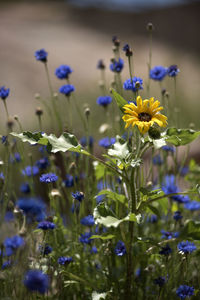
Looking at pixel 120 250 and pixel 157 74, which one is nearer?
pixel 120 250

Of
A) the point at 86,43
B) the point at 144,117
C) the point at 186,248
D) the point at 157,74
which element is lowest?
the point at 186,248

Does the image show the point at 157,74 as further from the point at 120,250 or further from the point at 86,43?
the point at 86,43

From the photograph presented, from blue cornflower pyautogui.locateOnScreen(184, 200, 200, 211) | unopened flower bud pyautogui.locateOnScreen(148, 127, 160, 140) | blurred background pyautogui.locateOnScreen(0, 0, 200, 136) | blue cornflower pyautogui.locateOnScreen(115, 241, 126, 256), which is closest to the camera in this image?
unopened flower bud pyautogui.locateOnScreen(148, 127, 160, 140)

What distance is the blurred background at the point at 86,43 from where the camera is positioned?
14.2 ft

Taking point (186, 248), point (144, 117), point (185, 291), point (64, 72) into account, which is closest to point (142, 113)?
point (144, 117)

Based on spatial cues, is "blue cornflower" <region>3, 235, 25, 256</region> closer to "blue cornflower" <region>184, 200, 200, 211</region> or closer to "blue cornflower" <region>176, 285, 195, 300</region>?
"blue cornflower" <region>176, 285, 195, 300</region>

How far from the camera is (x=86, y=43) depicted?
19.2ft

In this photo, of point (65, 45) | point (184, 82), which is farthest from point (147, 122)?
point (65, 45)

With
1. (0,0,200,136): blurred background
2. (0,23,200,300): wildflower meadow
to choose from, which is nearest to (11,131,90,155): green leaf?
(0,23,200,300): wildflower meadow

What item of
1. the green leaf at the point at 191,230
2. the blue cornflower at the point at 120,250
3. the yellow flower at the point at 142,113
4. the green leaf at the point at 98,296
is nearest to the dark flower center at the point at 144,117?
the yellow flower at the point at 142,113

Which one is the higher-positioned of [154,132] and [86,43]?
[86,43]

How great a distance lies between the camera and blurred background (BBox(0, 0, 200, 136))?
4.34 meters

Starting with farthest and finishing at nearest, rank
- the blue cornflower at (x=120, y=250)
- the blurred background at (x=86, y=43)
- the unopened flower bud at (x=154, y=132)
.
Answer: the blurred background at (x=86, y=43), the blue cornflower at (x=120, y=250), the unopened flower bud at (x=154, y=132)

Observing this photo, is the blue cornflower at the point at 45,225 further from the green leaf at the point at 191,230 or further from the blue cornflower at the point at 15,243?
the green leaf at the point at 191,230
